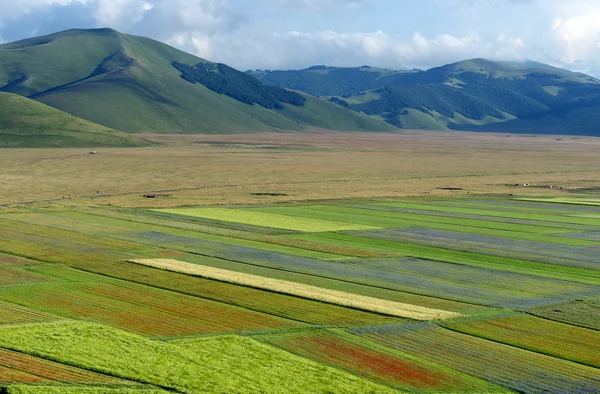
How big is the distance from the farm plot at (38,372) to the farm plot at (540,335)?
20334 millimetres

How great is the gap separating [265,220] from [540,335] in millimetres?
51911

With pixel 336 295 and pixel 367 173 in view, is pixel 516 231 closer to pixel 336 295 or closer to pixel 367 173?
pixel 336 295

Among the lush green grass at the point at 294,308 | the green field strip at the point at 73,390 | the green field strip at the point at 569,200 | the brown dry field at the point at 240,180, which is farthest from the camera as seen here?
the brown dry field at the point at 240,180

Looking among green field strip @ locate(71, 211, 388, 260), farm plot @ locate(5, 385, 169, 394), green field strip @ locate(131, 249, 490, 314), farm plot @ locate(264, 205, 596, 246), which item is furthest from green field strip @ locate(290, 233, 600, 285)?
farm plot @ locate(5, 385, 169, 394)

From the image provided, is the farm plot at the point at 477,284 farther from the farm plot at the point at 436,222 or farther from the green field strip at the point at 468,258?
the farm plot at the point at 436,222

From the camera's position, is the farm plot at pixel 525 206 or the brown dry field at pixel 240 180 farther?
the brown dry field at pixel 240 180

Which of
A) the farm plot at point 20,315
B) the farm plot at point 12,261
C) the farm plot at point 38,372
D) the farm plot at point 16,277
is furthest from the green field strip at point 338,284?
the farm plot at point 38,372

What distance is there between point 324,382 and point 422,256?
117 ft

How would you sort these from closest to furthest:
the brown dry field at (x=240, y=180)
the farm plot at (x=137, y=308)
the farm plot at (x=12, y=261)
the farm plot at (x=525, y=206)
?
1. the farm plot at (x=137, y=308)
2. the farm plot at (x=12, y=261)
3. the farm plot at (x=525, y=206)
4. the brown dry field at (x=240, y=180)

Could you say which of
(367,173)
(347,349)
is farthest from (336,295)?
(367,173)

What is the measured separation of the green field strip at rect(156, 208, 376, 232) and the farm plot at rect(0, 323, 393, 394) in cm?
4490

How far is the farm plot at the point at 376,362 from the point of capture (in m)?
37.4

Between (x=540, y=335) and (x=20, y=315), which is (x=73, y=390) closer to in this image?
(x=20, y=315)

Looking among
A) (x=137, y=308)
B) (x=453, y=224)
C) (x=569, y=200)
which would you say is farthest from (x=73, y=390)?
(x=569, y=200)
